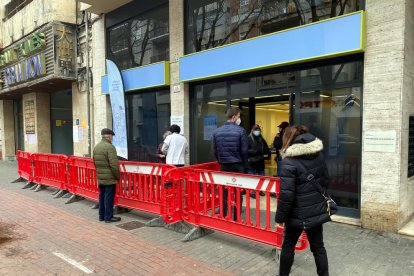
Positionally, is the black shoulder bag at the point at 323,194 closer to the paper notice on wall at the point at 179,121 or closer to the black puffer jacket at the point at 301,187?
the black puffer jacket at the point at 301,187

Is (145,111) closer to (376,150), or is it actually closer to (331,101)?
(331,101)

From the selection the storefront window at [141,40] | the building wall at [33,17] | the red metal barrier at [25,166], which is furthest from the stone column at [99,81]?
the red metal barrier at [25,166]

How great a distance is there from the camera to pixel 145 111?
9828 mm

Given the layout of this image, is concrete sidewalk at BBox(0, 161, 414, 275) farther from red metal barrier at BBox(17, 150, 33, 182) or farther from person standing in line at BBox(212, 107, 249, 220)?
red metal barrier at BBox(17, 150, 33, 182)

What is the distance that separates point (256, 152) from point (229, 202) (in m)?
2.96

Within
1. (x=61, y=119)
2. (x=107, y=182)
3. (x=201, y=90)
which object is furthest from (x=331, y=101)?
(x=61, y=119)

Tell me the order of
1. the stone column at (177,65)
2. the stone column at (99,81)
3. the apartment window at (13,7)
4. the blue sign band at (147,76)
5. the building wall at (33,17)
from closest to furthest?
the stone column at (177,65) → the blue sign band at (147,76) → the stone column at (99,81) → the building wall at (33,17) → the apartment window at (13,7)

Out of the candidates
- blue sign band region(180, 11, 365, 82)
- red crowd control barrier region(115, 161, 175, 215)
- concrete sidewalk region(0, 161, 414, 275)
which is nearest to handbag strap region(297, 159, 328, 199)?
concrete sidewalk region(0, 161, 414, 275)

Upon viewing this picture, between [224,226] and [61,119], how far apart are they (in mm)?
12977

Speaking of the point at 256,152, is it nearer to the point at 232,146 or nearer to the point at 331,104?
the point at 331,104

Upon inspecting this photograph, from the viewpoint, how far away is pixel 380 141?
494 centimetres

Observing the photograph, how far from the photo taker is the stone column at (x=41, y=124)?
46.4 ft

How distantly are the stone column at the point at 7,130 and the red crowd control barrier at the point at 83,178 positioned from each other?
1254cm

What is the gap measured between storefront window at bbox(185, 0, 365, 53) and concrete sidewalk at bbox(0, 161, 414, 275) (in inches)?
151
